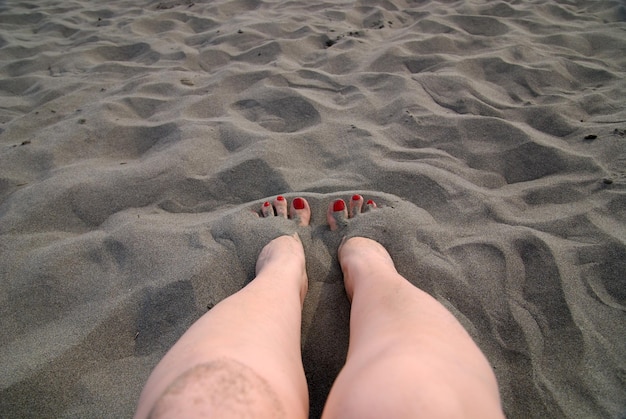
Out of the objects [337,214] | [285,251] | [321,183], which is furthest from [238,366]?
[321,183]

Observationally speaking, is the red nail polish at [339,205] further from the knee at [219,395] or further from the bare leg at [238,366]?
the knee at [219,395]

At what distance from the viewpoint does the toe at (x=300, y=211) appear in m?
1.88

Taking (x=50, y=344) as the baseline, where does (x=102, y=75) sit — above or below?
above

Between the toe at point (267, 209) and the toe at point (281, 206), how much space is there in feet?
0.10

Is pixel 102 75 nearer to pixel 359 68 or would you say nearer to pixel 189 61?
pixel 189 61

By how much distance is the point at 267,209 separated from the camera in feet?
6.22

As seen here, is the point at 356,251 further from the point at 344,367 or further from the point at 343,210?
the point at 344,367

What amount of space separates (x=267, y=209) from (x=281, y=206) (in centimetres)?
7

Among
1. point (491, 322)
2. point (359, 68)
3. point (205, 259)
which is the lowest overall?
point (491, 322)

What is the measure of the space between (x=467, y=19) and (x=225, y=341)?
3.56 meters

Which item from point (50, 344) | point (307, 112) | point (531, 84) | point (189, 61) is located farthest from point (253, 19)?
point (50, 344)

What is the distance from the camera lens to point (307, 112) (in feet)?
8.15

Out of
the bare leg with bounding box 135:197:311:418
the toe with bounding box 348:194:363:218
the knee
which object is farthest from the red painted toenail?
the knee

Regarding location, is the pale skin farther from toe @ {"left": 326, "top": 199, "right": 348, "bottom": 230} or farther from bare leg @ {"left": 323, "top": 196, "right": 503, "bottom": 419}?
toe @ {"left": 326, "top": 199, "right": 348, "bottom": 230}
